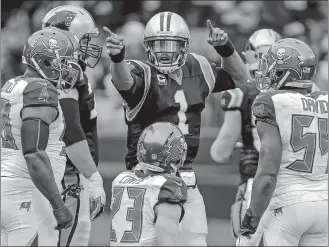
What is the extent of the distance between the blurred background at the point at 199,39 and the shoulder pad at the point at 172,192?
4.55 meters

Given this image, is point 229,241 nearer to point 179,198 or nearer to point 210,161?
point 210,161

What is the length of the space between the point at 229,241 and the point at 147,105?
13.1 ft

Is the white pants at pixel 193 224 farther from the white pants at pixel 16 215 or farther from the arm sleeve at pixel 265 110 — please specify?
the white pants at pixel 16 215

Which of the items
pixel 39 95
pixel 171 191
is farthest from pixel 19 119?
pixel 171 191

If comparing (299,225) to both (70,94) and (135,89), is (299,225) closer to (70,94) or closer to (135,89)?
(135,89)

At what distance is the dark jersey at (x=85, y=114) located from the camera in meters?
6.02

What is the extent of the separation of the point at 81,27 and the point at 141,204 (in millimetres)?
2170

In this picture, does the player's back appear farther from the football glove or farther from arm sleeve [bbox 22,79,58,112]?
the football glove

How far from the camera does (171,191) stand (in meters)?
4.51

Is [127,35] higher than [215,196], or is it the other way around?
[127,35]

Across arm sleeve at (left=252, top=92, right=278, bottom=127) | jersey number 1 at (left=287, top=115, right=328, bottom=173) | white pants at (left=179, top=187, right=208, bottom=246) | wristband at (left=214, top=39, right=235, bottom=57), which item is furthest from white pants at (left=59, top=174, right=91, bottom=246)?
jersey number 1 at (left=287, top=115, right=328, bottom=173)

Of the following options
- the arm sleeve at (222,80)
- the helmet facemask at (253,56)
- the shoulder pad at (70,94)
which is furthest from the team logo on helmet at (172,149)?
the helmet facemask at (253,56)

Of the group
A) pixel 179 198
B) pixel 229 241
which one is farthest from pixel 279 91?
pixel 229 241

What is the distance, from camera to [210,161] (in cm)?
→ 1016
